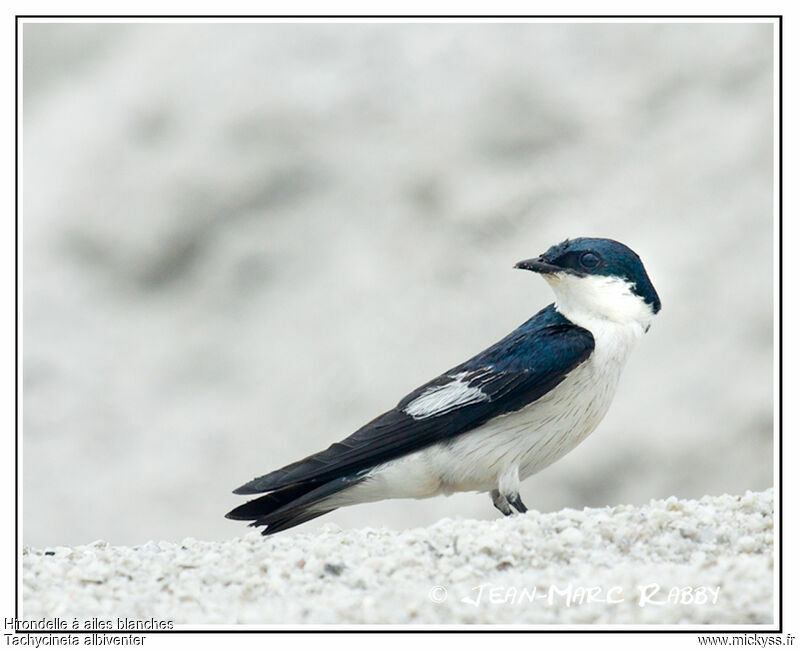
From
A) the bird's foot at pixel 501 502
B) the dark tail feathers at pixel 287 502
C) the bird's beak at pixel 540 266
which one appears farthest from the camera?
the bird's beak at pixel 540 266

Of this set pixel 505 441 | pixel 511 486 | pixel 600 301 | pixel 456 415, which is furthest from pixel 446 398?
pixel 600 301

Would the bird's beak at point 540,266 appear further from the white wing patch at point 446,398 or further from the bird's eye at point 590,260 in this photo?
the white wing patch at point 446,398

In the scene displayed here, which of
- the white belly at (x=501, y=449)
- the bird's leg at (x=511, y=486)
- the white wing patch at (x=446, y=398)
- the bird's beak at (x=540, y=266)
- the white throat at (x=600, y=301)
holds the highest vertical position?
the bird's beak at (x=540, y=266)

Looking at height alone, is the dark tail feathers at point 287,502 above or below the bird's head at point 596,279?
below

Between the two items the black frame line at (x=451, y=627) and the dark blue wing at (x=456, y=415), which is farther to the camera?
the dark blue wing at (x=456, y=415)

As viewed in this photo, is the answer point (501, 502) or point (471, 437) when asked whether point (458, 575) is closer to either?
point (471, 437)

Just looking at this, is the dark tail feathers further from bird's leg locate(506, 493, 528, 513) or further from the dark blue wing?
bird's leg locate(506, 493, 528, 513)

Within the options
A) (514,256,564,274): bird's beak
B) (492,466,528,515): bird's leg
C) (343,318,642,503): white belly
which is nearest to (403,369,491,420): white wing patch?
(343,318,642,503): white belly

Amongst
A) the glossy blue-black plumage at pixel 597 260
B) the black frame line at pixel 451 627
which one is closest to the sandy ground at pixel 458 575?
the black frame line at pixel 451 627
